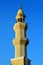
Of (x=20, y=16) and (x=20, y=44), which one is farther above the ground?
(x=20, y=16)

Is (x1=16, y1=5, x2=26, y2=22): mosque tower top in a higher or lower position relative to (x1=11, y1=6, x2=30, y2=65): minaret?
higher

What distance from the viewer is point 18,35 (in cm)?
1950

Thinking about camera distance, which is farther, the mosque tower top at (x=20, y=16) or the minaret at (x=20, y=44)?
the mosque tower top at (x=20, y=16)

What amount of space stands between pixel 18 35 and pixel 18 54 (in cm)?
157

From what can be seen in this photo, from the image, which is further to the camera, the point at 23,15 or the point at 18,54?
the point at 23,15

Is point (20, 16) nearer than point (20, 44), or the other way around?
point (20, 44)

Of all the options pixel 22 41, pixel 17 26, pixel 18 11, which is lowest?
pixel 22 41

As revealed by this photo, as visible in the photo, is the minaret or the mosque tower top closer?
the minaret

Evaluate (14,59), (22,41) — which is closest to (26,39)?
(22,41)

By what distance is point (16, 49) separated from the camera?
19234 mm

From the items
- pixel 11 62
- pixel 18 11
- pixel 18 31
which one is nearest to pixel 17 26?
pixel 18 31

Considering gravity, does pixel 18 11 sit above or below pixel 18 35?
above

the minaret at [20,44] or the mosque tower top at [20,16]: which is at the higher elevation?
the mosque tower top at [20,16]

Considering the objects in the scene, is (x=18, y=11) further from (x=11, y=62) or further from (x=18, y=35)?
(x=11, y=62)
